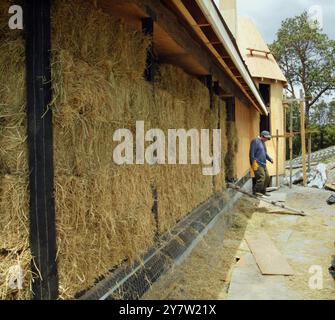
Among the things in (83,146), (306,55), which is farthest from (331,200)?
(306,55)

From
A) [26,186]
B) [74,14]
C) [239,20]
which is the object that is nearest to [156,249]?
[26,186]

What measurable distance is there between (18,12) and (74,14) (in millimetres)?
355

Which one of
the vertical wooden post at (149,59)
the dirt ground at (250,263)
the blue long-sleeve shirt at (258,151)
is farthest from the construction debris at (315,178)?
the vertical wooden post at (149,59)

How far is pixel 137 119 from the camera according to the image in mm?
3314

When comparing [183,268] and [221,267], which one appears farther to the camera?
[221,267]

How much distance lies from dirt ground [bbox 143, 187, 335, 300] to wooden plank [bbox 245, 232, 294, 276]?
0.09 meters

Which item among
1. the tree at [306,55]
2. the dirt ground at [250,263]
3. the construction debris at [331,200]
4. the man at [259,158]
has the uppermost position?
the tree at [306,55]

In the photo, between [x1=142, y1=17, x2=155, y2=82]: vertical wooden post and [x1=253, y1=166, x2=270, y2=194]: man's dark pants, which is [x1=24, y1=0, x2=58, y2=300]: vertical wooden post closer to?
[x1=142, y1=17, x2=155, y2=82]: vertical wooden post

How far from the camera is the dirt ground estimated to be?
13.3 feet

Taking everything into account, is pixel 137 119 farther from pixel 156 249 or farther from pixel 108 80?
pixel 156 249

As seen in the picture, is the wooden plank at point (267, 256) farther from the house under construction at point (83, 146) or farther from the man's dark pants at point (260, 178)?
the man's dark pants at point (260, 178)

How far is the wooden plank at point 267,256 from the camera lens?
488 cm

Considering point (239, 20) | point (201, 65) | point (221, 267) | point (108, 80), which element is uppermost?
point (239, 20)

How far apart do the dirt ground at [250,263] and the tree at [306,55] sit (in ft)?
93.6
